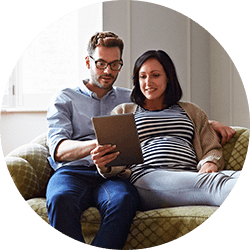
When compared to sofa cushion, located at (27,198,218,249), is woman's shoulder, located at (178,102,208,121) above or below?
above

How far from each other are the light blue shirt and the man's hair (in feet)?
0.53

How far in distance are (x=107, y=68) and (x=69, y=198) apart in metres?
0.51

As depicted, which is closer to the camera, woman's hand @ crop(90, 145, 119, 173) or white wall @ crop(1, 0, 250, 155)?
woman's hand @ crop(90, 145, 119, 173)

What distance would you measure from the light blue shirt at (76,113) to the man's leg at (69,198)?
6 cm

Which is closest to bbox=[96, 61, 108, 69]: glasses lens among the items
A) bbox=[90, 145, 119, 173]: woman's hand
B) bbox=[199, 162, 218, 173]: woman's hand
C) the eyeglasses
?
the eyeglasses

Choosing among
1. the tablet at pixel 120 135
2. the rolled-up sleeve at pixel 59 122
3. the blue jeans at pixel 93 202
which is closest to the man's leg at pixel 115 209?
the blue jeans at pixel 93 202

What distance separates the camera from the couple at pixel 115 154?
3.11 feet

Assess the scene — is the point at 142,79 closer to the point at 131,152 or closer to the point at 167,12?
the point at 167,12

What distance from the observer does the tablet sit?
0.91 meters

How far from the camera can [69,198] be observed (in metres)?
0.96

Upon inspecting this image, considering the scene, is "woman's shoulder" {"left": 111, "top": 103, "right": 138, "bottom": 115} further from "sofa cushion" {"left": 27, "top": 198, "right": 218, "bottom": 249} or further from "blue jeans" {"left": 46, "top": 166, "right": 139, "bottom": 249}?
"sofa cushion" {"left": 27, "top": 198, "right": 218, "bottom": 249}

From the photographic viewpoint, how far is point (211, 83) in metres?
1.34

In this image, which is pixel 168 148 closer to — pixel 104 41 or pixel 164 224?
pixel 164 224

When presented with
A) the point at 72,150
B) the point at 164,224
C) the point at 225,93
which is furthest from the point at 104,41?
the point at 164,224
